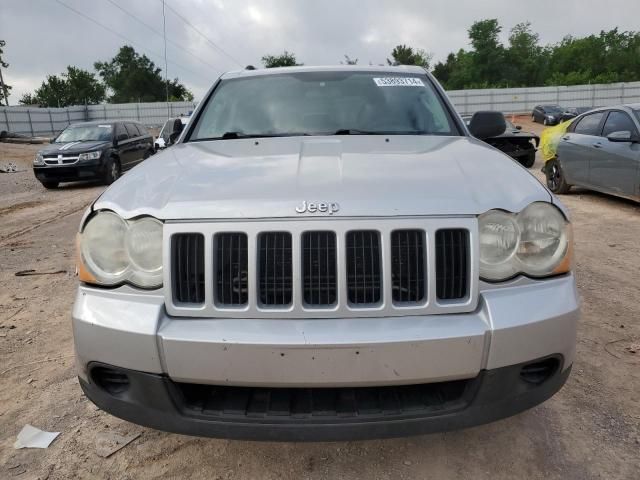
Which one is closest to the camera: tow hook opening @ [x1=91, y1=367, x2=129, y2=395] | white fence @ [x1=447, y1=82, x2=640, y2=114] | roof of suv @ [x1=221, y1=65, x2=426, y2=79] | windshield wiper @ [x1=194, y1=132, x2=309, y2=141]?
tow hook opening @ [x1=91, y1=367, x2=129, y2=395]

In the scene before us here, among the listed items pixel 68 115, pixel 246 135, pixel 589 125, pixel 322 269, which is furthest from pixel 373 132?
pixel 68 115

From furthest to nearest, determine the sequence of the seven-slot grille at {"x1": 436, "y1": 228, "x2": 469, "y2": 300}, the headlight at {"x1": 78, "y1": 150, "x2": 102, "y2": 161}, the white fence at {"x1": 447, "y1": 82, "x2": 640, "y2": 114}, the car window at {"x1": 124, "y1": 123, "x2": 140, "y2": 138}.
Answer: the white fence at {"x1": 447, "y1": 82, "x2": 640, "y2": 114} < the car window at {"x1": 124, "y1": 123, "x2": 140, "y2": 138} < the headlight at {"x1": 78, "y1": 150, "x2": 102, "y2": 161} < the seven-slot grille at {"x1": 436, "y1": 228, "x2": 469, "y2": 300}

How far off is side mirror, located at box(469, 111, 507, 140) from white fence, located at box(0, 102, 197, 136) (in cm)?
3263

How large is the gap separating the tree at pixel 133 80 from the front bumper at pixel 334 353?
251 ft

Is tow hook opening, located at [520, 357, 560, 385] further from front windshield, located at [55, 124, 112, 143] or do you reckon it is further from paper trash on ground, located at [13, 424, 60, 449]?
front windshield, located at [55, 124, 112, 143]

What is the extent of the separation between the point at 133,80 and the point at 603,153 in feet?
249

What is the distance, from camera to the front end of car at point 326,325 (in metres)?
1.70

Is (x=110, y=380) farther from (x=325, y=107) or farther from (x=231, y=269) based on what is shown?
(x=325, y=107)

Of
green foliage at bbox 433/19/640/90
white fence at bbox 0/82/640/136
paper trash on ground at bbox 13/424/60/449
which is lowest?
paper trash on ground at bbox 13/424/60/449

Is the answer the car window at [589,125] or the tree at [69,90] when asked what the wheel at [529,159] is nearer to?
the car window at [589,125]

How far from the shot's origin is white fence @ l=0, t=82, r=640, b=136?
38.1m

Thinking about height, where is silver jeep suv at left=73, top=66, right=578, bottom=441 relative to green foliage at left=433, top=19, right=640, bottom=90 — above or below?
below

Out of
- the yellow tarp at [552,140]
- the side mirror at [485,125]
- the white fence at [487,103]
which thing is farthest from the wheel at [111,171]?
the white fence at [487,103]

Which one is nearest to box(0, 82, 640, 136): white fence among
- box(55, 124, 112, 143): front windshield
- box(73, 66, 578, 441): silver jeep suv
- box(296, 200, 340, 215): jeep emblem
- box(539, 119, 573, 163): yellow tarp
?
box(55, 124, 112, 143): front windshield
